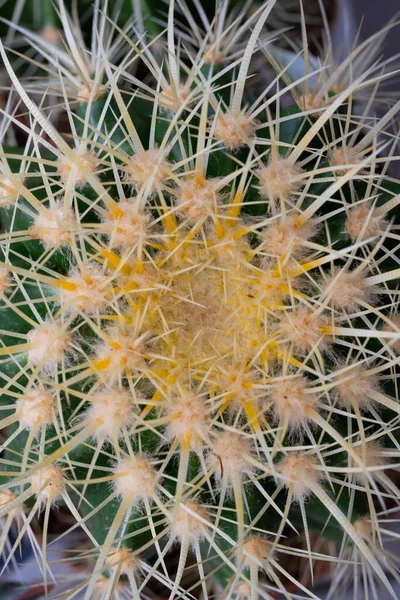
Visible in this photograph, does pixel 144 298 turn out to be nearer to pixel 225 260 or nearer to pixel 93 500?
pixel 225 260

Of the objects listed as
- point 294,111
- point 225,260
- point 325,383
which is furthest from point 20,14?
point 325,383

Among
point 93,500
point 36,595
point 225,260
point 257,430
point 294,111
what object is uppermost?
point 294,111

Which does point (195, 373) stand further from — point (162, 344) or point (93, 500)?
point (93, 500)

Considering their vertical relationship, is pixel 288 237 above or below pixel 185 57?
below

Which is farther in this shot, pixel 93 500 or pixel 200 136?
pixel 93 500

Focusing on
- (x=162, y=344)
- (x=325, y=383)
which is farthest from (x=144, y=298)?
(x=325, y=383)

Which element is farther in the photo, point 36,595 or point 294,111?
point 36,595

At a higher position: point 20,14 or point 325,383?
point 20,14

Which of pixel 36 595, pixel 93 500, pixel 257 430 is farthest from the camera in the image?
pixel 36 595

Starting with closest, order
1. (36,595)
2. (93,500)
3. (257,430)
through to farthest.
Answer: (257,430) < (93,500) < (36,595)
